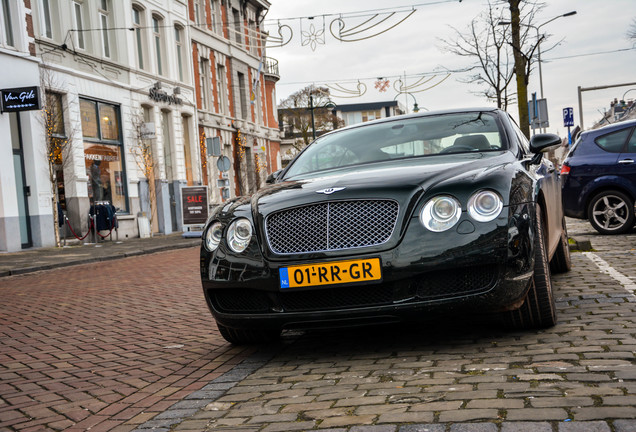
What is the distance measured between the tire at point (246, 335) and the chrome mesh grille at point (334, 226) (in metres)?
0.87

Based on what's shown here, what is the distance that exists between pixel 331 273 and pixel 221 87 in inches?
1394

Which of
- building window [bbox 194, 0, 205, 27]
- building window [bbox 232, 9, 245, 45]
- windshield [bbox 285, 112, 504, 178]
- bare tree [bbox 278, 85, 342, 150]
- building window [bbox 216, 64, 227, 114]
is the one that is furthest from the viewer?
bare tree [bbox 278, 85, 342, 150]

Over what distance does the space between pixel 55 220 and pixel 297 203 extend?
1701 centimetres

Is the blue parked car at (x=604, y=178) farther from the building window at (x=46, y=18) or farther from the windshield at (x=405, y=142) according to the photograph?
the building window at (x=46, y=18)

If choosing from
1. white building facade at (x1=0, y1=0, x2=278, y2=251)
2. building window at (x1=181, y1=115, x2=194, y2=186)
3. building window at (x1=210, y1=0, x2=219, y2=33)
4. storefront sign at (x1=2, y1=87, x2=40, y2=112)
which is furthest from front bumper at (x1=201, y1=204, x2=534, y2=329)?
building window at (x1=210, y1=0, x2=219, y2=33)

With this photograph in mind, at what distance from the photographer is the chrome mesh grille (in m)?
4.25

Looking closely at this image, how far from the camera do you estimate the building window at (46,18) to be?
70.5ft

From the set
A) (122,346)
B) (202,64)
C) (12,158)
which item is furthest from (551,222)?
(202,64)

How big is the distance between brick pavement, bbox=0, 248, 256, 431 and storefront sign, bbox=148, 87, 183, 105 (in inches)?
748

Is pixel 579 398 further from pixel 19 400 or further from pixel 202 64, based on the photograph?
pixel 202 64

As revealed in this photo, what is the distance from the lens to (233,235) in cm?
462

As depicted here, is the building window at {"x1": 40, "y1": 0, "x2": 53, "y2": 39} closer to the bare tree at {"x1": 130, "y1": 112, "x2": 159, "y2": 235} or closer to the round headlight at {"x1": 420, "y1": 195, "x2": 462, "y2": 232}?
the bare tree at {"x1": 130, "y1": 112, "x2": 159, "y2": 235}

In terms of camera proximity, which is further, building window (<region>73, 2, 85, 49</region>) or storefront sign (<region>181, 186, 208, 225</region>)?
building window (<region>73, 2, 85, 49</region>)

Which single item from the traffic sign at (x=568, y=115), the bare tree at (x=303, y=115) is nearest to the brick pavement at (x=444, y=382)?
the traffic sign at (x=568, y=115)
